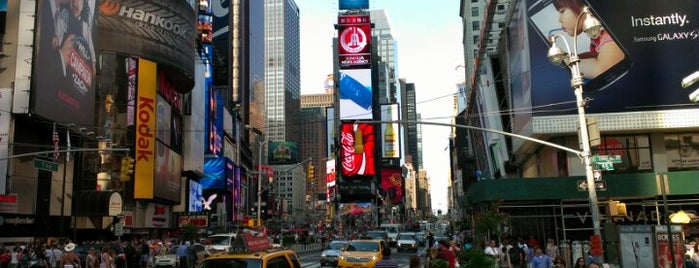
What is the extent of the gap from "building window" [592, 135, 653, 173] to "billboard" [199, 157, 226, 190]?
208 ft

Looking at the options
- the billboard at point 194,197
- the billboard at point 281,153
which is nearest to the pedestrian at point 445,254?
the billboard at point 194,197

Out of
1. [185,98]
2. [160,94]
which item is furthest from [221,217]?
[160,94]

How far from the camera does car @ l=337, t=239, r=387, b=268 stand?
76.5 ft

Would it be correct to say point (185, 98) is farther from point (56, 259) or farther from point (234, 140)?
point (234, 140)

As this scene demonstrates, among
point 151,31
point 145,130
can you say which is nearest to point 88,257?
point 145,130

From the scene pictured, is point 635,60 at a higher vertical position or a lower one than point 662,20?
lower

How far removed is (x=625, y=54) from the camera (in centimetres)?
3434

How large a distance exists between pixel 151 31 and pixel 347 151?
79237 millimetres

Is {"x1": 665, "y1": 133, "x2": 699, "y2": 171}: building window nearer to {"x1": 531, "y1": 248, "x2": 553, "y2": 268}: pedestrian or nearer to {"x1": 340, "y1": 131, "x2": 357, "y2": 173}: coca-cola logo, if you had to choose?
{"x1": 531, "y1": 248, "x2": 553, "y2": 268}: pedestrian

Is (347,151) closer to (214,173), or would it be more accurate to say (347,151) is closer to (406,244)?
(214,173)

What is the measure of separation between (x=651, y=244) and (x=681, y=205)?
17226 mm

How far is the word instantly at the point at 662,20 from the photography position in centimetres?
3428

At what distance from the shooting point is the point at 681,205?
32.7 metres

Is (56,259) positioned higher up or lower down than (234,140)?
lower down
